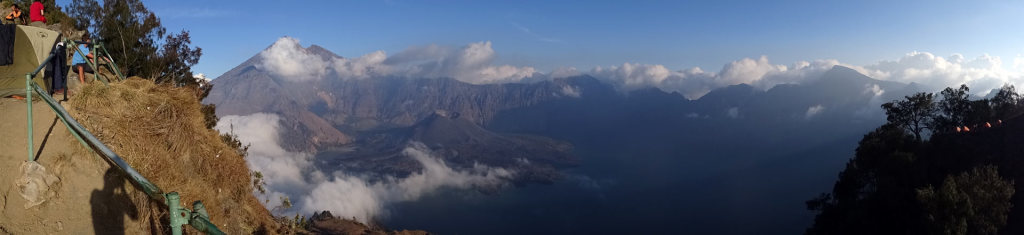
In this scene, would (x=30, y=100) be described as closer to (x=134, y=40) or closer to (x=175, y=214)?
(x=175, y=214)

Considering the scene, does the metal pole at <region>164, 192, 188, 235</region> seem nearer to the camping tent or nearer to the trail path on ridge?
the trail path on ridge

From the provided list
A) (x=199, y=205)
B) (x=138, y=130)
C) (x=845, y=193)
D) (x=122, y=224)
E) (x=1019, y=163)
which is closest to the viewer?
(x=199, y=205)

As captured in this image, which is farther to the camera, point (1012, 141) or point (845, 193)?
point (845, 193)

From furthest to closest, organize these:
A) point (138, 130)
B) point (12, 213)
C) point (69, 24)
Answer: point (69, 24)
point (138, 130)
point (12, 213)

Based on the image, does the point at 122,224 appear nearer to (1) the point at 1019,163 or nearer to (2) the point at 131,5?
(2) the point at 131,5

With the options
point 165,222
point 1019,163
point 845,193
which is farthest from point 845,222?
point 165,222

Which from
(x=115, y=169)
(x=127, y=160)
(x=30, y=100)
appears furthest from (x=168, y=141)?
(x=30, y=100)

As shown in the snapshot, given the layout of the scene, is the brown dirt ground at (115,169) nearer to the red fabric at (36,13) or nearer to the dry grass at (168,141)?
the dry grass at (168,141)

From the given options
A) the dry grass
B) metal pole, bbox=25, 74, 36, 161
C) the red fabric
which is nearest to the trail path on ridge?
metal pole, bbox=25, 74, 36, 161
